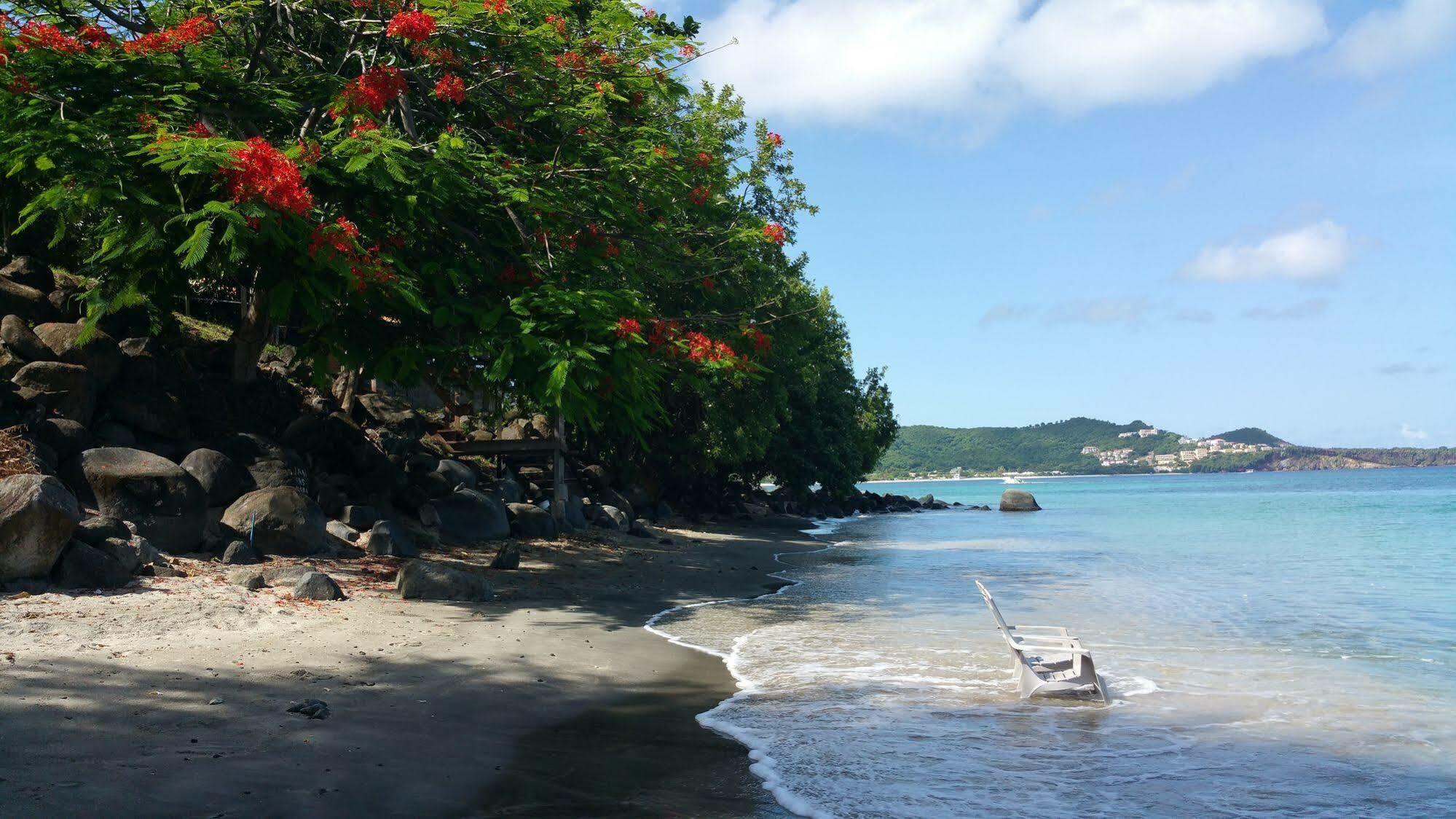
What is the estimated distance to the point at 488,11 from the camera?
37.9ft

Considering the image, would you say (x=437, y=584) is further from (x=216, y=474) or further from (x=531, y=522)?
(x=531, y=522)

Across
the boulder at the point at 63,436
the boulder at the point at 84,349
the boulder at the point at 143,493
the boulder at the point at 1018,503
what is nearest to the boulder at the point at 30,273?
the boulder at the point at 84,349

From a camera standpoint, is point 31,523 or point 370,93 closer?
point 31,523

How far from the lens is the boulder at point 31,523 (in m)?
9.12

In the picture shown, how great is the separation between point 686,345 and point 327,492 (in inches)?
250

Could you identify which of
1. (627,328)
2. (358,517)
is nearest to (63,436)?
(358,517)

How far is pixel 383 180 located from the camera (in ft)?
35.6

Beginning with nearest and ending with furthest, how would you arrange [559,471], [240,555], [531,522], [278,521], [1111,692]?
[1111,692] < [240,555] < [278,521] < [531,522] < [559,471]

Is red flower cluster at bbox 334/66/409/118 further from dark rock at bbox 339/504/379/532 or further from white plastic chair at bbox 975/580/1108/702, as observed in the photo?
white plastic chair at bbox 975/580/1108/702

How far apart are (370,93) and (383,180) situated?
5.12 feet

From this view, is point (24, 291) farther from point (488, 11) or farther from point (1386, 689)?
point (1386, 689)

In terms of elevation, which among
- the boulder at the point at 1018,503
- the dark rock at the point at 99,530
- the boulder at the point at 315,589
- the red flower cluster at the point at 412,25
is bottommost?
the boulder at the point at 1018,503

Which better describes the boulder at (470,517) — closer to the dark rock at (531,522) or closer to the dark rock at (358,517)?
the dark rock at (531,522)

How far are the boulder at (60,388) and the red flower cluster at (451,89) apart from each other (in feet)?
20.3
